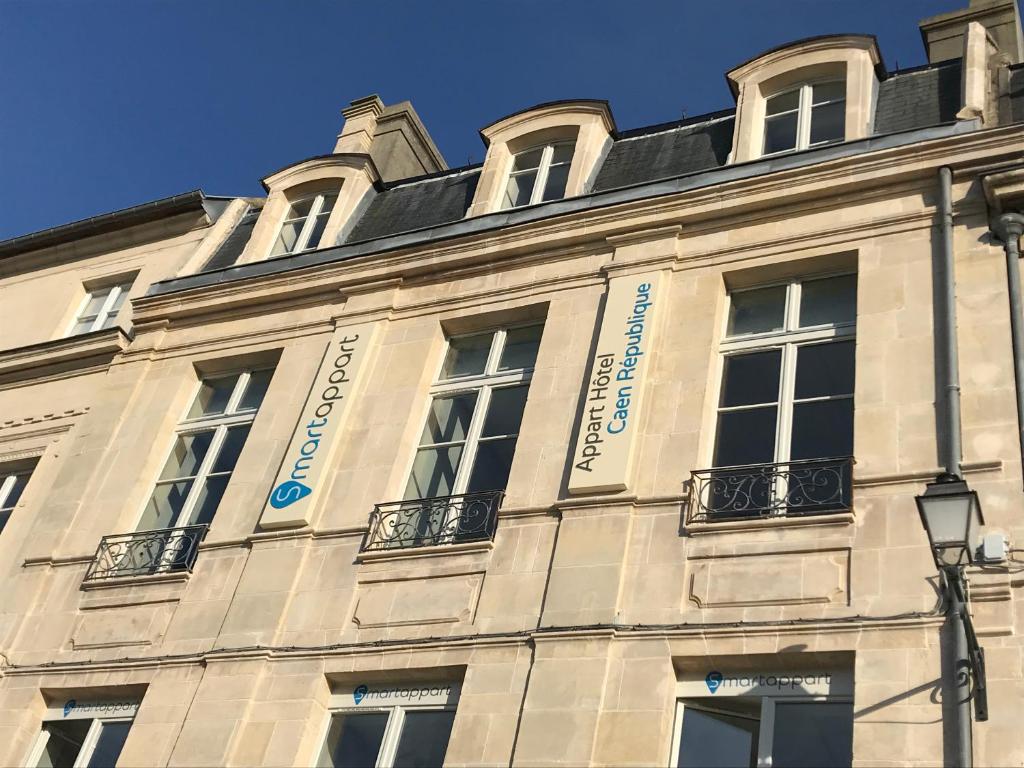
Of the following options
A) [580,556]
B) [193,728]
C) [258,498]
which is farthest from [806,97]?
[193,728]

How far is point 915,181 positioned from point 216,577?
22.3 ft

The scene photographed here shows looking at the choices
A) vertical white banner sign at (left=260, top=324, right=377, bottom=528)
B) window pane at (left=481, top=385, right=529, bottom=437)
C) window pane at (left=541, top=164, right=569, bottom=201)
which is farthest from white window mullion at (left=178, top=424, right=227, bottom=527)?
window pane at (left=541, top=164, right=569, bottom=201)

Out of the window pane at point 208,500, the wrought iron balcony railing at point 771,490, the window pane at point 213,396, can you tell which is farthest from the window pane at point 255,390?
the wrought iron balcony railing at point 771,490

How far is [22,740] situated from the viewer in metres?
10.0

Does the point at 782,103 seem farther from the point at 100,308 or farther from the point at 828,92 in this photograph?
the point at 100,308

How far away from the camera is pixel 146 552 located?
1102cm

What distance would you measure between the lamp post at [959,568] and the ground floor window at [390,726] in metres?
3.41

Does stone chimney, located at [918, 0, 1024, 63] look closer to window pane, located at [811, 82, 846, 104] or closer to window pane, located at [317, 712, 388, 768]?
window pane, located at [811, 82, 846, 104]

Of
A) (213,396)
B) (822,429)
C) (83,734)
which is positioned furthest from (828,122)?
(83,734)

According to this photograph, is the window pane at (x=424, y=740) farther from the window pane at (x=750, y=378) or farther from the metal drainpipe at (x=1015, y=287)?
the metal drainpipe at (x=1015, y=287)

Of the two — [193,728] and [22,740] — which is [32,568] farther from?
[193,728]

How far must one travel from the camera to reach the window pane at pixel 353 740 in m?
8.69

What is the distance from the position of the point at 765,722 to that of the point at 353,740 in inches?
122

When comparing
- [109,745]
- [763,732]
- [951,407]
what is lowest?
[109,745]
